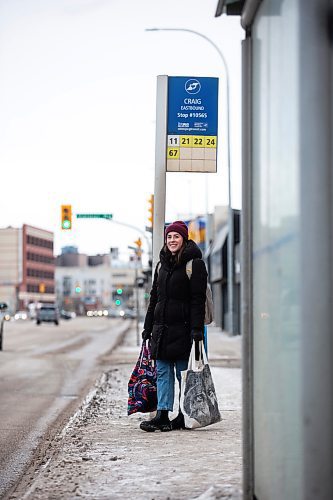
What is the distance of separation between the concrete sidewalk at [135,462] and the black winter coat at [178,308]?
774 millimetres

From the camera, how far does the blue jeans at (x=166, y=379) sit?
28.2 feet

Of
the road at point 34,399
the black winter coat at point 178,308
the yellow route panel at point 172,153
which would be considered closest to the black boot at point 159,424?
the black winter coat at point 178,308

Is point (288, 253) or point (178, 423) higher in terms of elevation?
point (288, 253)

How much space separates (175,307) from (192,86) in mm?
2932

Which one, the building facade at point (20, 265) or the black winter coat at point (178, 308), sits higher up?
the building facade at point (20, 265)

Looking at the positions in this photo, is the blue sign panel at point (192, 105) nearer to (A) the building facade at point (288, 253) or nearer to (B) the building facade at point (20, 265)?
(A) the building facade at point (288, 253)

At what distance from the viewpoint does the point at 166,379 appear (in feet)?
28.3

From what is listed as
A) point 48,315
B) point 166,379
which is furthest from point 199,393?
point 48,315

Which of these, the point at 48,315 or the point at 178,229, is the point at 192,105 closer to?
the point at 178,229

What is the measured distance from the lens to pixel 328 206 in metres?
3.77

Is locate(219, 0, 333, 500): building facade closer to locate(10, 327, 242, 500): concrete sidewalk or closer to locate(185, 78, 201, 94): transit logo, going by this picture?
locate(10, 327, 242, 500): concrete sidewalk

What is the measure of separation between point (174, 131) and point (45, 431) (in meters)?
3.39

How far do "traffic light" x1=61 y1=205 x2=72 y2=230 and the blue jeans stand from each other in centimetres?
2570

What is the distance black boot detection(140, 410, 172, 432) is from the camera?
8.77m
